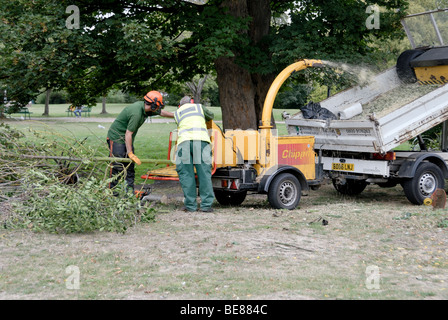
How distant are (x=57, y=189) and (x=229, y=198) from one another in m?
3.52

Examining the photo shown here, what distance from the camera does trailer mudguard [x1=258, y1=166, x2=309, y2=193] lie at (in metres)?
8.76

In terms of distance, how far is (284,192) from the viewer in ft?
29.6

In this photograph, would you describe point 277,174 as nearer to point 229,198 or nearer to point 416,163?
point 229,198

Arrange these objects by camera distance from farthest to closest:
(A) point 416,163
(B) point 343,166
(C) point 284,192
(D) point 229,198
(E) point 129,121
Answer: (B) point 343,166 → (D) point 229,198 → (A) point 416,163 → (C) point 284,192 → (E) point 129,121

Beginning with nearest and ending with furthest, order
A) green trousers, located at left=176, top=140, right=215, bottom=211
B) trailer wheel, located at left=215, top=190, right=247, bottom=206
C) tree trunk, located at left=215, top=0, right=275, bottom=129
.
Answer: green trousers, located at left=176, top=140, right=215, bottom=211
trailer wheel, located at left=215, top=190, right=247, bottom=206
tree trunk, located at left=215, top=0, right=275, bottom=129

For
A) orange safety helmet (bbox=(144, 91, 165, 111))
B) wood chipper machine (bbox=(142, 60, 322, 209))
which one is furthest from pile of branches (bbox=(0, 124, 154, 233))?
wood chipper machine (bbox=(142, 60, 322, 209))

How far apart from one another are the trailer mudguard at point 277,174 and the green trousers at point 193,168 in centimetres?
79

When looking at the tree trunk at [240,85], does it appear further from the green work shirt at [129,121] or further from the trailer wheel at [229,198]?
the green work shirt at [129,121]

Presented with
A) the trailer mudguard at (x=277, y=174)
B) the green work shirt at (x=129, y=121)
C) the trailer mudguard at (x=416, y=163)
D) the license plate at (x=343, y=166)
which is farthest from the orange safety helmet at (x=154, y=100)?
the trailer mudguard at (x=416, y=163)

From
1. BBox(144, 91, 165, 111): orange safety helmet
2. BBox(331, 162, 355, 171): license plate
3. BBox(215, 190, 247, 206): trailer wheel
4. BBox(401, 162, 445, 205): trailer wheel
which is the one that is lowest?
BBox(215, 190, 247, 206): trailer wheel

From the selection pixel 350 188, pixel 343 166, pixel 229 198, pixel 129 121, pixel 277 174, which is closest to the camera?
pixel 129 121

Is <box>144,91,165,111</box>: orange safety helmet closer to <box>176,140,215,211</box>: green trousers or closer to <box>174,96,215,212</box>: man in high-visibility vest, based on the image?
<box>174,96,215,212</box>: man in high-visibility vest

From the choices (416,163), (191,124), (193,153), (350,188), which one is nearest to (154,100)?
(191,124)

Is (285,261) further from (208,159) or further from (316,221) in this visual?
(208,159)
